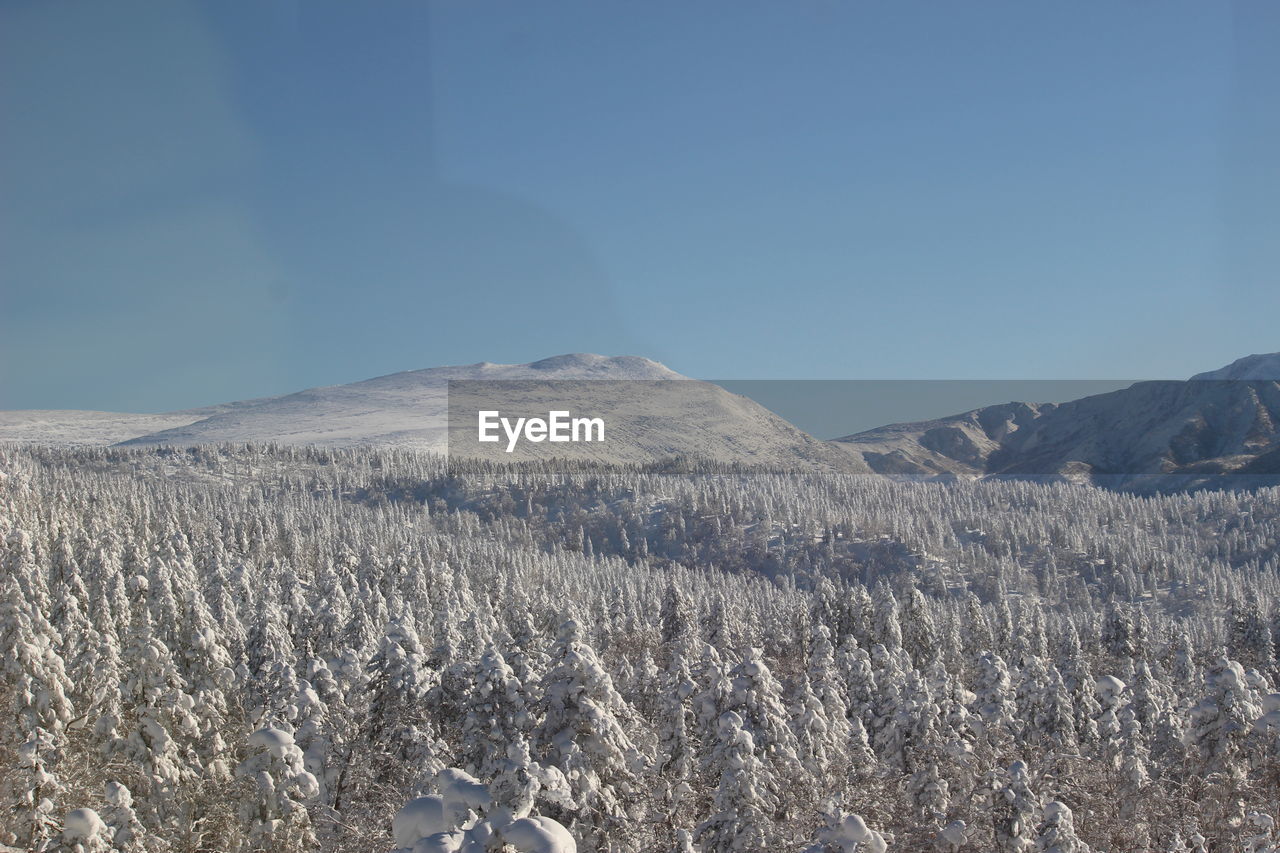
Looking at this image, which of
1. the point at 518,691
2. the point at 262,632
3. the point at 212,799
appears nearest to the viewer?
the point at 518,691

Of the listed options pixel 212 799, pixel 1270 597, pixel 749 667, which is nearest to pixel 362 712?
pixel 212 799

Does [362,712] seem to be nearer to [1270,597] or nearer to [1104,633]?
[1104,633]

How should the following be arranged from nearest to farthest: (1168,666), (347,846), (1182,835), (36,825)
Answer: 1. (36,825)
2. (347,846)
3. (1182,835)
4. (1168,666)

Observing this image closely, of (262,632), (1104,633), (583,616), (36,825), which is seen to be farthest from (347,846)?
(1104,633)

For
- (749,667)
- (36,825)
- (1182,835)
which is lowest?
(1182,835)

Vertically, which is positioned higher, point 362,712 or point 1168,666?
point 362,712

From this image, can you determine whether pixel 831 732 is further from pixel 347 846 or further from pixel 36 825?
pixel 36 825

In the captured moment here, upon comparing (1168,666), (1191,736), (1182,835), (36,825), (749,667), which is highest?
(749,667)

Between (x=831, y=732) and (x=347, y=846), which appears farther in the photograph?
(x=831, y=732)

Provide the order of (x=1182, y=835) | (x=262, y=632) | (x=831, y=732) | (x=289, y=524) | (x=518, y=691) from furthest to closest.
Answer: (x=289, y=524) → (x=262, y=632) → (x=831, y=732) → (x=1182, y=835) → (x=518, y=691)
